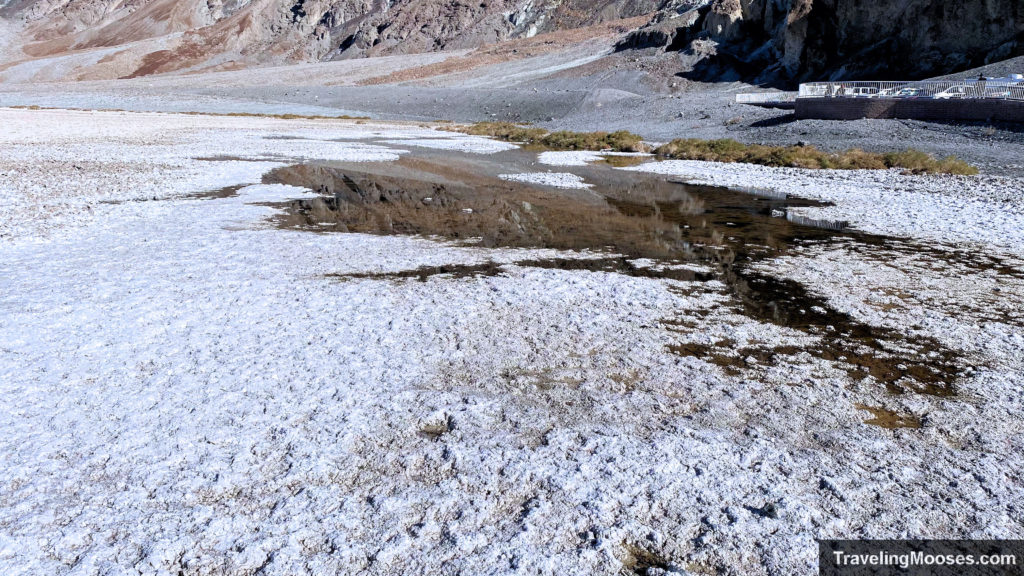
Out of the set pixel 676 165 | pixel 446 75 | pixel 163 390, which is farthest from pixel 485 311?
pixel 446 75

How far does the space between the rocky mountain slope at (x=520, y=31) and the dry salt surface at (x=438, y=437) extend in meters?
48.5

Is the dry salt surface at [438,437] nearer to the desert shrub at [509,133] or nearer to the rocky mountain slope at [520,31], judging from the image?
the desert shrub at [509,133]

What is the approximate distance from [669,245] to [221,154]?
→ 17.8 meters

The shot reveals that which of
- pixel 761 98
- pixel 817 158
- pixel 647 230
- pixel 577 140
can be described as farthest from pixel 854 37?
pixel 647 230

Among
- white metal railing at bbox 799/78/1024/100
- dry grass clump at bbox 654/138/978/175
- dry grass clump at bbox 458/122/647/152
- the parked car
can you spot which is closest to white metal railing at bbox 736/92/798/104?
white metal railing at bbox 799/78/1024/100

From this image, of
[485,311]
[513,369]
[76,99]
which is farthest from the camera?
[76,99]

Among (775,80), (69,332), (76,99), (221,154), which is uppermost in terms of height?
(76,99)

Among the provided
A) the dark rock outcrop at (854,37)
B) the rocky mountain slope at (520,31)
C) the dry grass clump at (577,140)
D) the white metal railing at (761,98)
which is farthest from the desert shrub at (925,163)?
the rocky mountain slope at (520,31)

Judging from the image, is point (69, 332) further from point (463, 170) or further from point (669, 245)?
point (463, 170)

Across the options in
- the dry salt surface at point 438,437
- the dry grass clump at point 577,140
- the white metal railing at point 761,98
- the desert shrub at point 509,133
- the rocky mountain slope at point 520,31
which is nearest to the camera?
the dry salt surface at point 438,437

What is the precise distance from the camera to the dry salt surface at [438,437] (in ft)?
10.6

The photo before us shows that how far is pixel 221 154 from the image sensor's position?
2228 cm

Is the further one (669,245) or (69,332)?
(669,245)

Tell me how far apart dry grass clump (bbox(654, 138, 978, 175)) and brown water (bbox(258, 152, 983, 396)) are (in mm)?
5385
